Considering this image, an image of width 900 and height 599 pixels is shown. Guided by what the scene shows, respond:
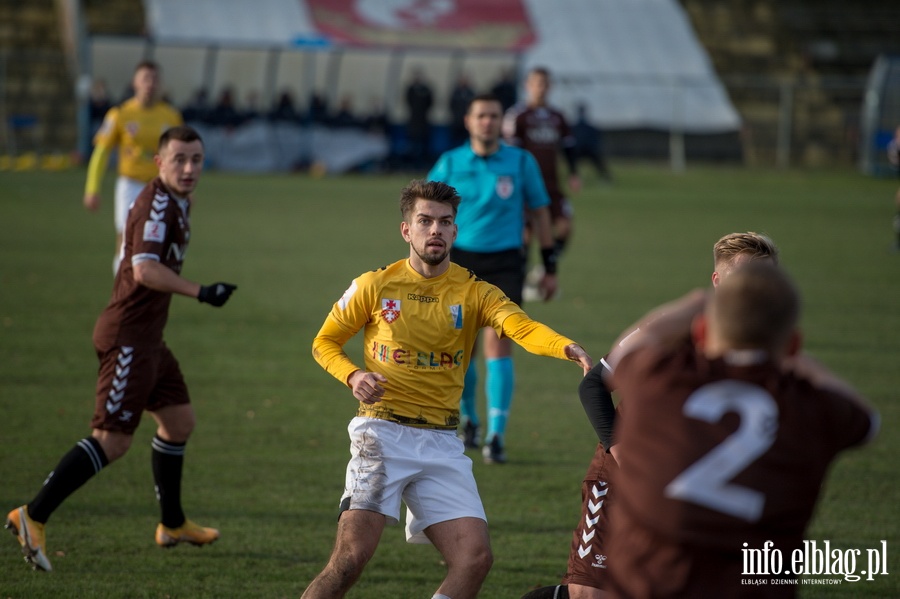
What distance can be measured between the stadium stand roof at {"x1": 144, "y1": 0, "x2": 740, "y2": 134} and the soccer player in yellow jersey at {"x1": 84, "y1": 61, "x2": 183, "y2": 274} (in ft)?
72.8

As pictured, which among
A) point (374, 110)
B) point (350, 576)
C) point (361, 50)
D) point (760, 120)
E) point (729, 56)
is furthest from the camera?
point (729, 56)

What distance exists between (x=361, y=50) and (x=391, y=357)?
30428 millimetres

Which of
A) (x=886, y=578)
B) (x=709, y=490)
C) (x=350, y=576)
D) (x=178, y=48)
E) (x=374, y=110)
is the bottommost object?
(x=886, y=578)

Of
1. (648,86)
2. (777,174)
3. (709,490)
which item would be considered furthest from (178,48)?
(709,490)

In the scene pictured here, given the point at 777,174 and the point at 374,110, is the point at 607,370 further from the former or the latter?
the point at 777,174

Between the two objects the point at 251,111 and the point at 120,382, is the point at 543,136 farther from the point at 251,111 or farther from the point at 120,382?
the point at 251,111

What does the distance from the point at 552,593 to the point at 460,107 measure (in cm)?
2623

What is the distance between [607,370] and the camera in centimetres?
410

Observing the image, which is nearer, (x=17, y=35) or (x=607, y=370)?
(x=607, y=370)

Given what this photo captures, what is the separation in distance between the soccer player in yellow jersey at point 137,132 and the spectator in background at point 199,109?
64.4 ft

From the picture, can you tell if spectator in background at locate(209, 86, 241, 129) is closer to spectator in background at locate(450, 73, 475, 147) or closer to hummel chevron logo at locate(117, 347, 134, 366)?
spectator in background at locate(450, 73, 475, 147)

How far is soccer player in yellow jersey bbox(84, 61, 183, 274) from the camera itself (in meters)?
11.2

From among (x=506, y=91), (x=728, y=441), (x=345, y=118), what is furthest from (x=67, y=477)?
(x=345, y=118)

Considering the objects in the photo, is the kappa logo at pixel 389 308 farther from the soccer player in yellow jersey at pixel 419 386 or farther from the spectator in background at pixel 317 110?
the spectator in background at pixel 317 110
